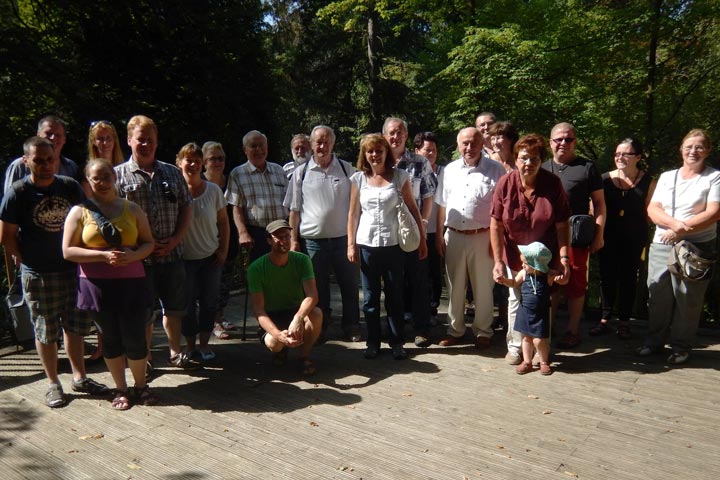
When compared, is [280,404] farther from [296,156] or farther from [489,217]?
[296,156]

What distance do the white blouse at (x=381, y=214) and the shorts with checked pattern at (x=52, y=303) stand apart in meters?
2.26

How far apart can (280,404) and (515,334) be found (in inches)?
80.7

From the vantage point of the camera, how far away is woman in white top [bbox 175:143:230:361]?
4.48 metres

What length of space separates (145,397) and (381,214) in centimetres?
229

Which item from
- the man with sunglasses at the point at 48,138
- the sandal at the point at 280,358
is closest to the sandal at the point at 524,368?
the sandal at the point at 280,358

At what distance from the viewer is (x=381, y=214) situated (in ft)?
14.9

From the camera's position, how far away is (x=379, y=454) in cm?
305

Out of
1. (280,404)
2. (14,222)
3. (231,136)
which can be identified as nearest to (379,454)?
(280,404)

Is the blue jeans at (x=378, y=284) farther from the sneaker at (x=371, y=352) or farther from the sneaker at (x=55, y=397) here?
the sneaker at (x=55, y=397)

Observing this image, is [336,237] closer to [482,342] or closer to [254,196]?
[254,196]

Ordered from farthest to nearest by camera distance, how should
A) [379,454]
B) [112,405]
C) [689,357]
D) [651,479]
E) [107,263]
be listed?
[689,357] < [112,405] < [107,263] < [379,454] < [651,479]

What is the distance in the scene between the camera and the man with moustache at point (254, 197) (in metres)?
5.21

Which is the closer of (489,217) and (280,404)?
(280,404)

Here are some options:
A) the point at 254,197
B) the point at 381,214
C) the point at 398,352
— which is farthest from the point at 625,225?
the point at 254,197
